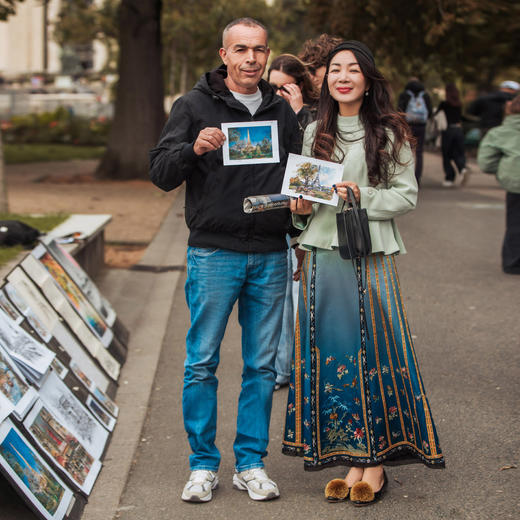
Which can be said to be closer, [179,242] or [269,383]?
[269,383]

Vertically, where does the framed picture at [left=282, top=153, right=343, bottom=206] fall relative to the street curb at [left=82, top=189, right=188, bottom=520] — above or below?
above

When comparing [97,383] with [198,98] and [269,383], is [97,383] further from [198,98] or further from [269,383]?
[198,98]

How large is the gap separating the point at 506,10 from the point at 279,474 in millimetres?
17696

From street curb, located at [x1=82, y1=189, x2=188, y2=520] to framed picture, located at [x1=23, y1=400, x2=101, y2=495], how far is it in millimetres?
73

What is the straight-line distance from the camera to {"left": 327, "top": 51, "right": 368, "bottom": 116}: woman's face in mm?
3953

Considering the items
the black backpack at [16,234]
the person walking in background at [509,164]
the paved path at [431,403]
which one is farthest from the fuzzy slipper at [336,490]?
the person walking in background at [509,164]

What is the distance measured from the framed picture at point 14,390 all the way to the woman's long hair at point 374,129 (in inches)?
62.7

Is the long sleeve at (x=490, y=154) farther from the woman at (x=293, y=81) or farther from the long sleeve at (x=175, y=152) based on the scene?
the long sleeve at (x=175, y=152)

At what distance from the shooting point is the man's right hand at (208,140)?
148 inches

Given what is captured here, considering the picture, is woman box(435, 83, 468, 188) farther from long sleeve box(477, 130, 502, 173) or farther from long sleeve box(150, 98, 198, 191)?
long sleeve box(150, 98, 198, 191)

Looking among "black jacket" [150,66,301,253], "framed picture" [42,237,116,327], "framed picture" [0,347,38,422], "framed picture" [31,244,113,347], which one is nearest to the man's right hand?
"black jacket" [150,66,301,253]

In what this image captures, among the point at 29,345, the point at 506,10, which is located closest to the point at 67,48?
the point at 506,10

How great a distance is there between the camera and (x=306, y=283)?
4.09 metres

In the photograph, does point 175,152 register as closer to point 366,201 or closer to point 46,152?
point 366,201
